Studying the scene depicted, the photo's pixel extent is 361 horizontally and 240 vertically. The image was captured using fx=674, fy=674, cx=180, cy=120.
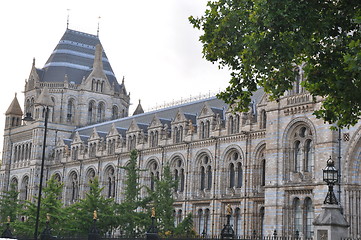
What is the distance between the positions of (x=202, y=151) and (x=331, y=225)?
3568 centimetres

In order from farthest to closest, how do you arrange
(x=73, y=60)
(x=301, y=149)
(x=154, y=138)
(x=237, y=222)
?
1. (x=73, y=60)
2. (x=154, y=138)
3. (x=237, y=222)
4. (x=301, y=149)

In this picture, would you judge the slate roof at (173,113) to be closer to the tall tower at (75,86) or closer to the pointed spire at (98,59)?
the tall tower at (75,86)

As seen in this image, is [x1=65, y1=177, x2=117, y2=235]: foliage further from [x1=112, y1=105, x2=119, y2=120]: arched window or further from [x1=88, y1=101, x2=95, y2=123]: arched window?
[x1=112, y1=105, x2=119, y2=120]: arched window

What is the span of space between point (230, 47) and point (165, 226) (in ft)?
91.0

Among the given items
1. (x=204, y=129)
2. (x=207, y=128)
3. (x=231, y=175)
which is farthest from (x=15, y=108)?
(x=231, y=175)

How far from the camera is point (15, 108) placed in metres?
95.0

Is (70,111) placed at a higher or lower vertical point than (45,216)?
higher

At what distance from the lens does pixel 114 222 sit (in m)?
51.4

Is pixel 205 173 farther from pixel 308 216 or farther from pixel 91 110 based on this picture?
pixel 91 110

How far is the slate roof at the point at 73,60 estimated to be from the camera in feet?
303

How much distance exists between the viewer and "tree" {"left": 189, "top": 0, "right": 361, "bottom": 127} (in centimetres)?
2202

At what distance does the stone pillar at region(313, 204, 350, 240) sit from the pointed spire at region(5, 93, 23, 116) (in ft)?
246

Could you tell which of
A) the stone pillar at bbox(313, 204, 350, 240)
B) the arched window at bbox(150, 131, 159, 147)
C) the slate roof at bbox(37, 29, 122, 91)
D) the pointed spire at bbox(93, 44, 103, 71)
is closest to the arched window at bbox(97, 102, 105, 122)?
the slate roof at bbox(37, 29, 122, 91)

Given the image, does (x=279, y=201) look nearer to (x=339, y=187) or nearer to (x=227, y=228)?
(x=339, y=187)
